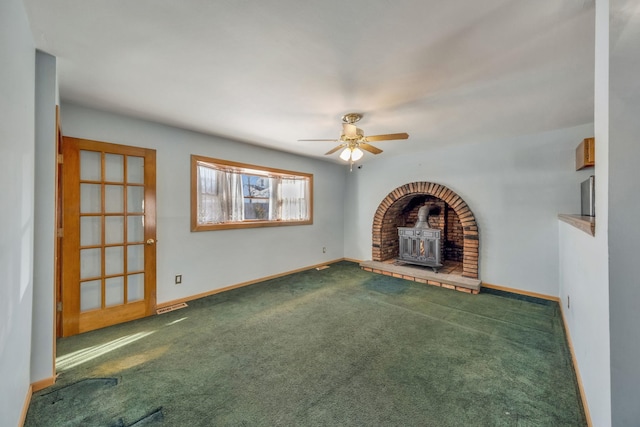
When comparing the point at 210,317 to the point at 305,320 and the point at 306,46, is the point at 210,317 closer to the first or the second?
the point at 305,320

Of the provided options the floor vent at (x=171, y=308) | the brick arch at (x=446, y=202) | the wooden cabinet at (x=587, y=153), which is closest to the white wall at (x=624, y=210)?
the wooden cabinet at (x=587, y=153)

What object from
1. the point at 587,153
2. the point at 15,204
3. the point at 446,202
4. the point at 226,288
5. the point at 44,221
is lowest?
the point at 226,288

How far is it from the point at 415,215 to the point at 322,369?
173 inches

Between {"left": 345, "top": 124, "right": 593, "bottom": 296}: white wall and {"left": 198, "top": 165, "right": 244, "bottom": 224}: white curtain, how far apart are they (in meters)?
3.27

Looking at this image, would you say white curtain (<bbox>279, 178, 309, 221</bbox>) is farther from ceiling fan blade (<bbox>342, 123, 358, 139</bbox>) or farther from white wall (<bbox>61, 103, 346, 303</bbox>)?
ceiling fan blade (<bbox>342, 123, 358, 139</bbox>)

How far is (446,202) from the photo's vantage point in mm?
4539

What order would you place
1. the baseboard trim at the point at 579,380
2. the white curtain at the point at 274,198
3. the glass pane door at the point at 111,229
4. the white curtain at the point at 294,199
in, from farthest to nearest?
the white curtain at the point at 294,199 → the white curtain at the point at 274,198 → the glass pane door at the point at 111,229 → the baseboard trim at the point at 579,380

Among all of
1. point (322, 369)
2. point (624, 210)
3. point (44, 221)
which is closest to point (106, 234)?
point (44, 221)

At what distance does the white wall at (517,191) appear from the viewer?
3.42m

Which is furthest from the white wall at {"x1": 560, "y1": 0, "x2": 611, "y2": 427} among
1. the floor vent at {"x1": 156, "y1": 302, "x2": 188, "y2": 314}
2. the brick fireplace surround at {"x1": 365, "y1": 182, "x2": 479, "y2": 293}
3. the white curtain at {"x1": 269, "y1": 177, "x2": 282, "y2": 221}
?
the white curtain at {"x1": 269, "y1": 177, "x2": 282, "y2": 221}

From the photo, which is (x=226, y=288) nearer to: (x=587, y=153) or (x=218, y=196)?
(x=218, y=196)

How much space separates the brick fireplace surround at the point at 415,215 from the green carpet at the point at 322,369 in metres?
1.90

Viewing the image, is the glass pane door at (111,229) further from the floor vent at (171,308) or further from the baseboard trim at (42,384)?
the baseboard trim at (42,384)

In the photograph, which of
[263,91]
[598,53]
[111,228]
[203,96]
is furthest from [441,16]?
[111,228]
